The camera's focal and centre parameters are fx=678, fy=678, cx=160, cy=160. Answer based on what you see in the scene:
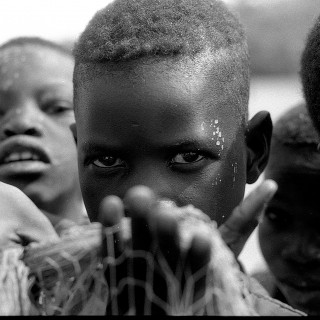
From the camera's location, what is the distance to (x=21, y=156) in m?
2.81

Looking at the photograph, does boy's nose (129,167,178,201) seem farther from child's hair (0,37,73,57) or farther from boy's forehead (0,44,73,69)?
child's hair (0,37,73,57)

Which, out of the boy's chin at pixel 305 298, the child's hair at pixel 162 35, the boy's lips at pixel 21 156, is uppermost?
the child's hair at pixel 162 35

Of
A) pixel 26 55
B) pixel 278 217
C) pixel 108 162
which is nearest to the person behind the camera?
pixel 108 162

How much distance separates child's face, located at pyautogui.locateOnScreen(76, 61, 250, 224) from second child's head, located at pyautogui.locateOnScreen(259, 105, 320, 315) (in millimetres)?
639

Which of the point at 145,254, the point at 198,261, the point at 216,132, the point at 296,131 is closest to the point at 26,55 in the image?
the point at 296,131

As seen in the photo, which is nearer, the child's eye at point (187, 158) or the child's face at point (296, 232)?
the child's eye at point (187, 158)

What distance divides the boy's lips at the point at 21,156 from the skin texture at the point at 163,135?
932 millimetres

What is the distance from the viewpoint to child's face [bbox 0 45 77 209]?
9.20 feet

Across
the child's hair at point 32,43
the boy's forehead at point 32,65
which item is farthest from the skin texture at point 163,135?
the child's hair at point 32,43

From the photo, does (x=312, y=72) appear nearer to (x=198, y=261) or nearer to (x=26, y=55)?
(x=198, y=261)

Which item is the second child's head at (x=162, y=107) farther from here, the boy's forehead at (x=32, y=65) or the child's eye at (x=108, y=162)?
the boy's forehead at (x=32, y=65)

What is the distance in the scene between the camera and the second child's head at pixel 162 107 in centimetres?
175

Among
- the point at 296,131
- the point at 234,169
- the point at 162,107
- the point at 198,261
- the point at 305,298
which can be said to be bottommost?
the point at 305,298

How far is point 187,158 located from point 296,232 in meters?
0.87
